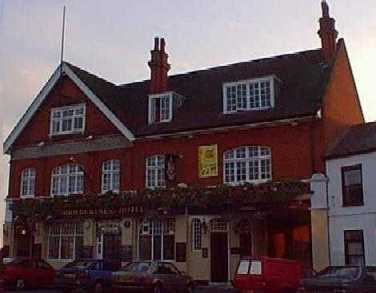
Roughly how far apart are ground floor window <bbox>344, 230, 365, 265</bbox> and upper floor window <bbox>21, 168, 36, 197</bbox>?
19.4m

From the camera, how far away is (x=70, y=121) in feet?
119

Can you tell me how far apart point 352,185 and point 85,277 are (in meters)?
12.4

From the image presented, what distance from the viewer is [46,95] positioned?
1449 inches

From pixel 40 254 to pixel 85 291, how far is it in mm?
10126

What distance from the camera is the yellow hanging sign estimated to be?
1203 inches

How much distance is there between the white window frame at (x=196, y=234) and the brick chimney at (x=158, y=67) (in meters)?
8.74

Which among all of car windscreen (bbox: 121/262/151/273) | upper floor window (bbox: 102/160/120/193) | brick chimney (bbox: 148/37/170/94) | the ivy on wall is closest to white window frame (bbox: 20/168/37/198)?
the ivy on wall

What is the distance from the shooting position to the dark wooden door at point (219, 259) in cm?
2977

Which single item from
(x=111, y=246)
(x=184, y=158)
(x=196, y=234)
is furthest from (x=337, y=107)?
(x=111, y=246)

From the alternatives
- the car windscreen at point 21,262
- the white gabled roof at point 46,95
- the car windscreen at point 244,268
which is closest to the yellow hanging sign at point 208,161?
the white gabled roof at point 46,95

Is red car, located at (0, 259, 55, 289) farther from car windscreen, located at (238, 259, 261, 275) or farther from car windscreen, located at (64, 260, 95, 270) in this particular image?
car windscreen, located at (238, 259, 261, 275)

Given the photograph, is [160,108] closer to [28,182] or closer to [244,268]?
[28,182]

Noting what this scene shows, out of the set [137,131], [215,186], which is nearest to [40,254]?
[137,131]

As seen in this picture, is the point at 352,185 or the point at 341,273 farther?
the point at 352,185
